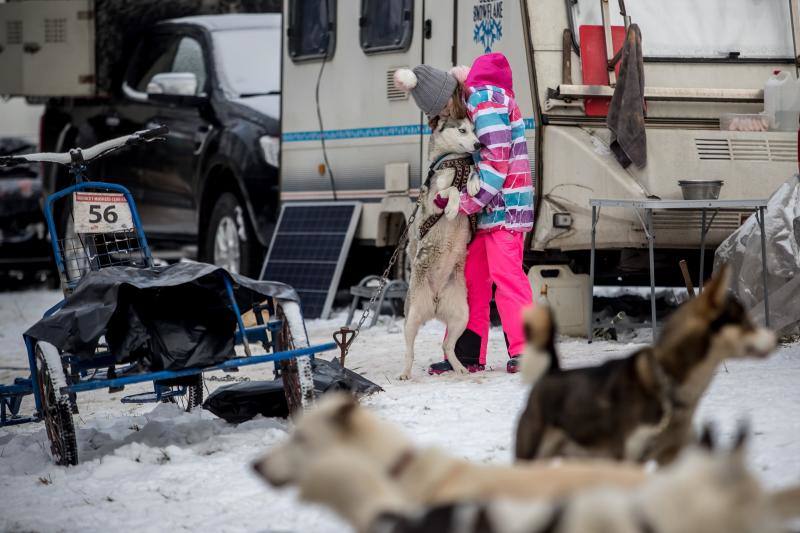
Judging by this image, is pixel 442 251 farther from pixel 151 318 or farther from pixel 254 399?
pixel 151 318

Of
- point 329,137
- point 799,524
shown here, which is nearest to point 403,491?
point 799,524

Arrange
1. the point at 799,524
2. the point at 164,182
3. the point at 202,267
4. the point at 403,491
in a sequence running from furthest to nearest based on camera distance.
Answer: the point at 164,182, the point at 202,267, the point at 799,524, the point at 403,491

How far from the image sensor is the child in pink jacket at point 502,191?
22.0 feet

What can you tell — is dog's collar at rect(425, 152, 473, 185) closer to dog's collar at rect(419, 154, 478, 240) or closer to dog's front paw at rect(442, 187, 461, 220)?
dog's collar at rect(419, 154, 478, 240)

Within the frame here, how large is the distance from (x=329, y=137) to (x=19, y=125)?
14.3 meters

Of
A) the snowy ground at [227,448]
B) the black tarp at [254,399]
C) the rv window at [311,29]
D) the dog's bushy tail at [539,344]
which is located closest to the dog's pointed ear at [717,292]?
the dog's bushy tail at [539,344]

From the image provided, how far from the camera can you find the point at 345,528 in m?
3.88

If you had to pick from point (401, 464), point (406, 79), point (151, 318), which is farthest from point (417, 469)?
point (406, 79)

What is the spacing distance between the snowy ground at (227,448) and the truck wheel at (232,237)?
3.66 m

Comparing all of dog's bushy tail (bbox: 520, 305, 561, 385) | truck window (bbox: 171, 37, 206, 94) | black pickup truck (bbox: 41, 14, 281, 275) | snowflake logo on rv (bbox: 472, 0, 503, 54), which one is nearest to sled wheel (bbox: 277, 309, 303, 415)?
dog's bushy tail (bbox: 520, 305, 561, 385)

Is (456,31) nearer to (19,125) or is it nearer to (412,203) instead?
(412,203)

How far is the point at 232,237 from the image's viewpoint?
10.8 meters

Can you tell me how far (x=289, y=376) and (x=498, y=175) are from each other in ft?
5.93

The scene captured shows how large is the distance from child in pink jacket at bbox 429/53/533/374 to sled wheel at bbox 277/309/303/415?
154 centimetres
